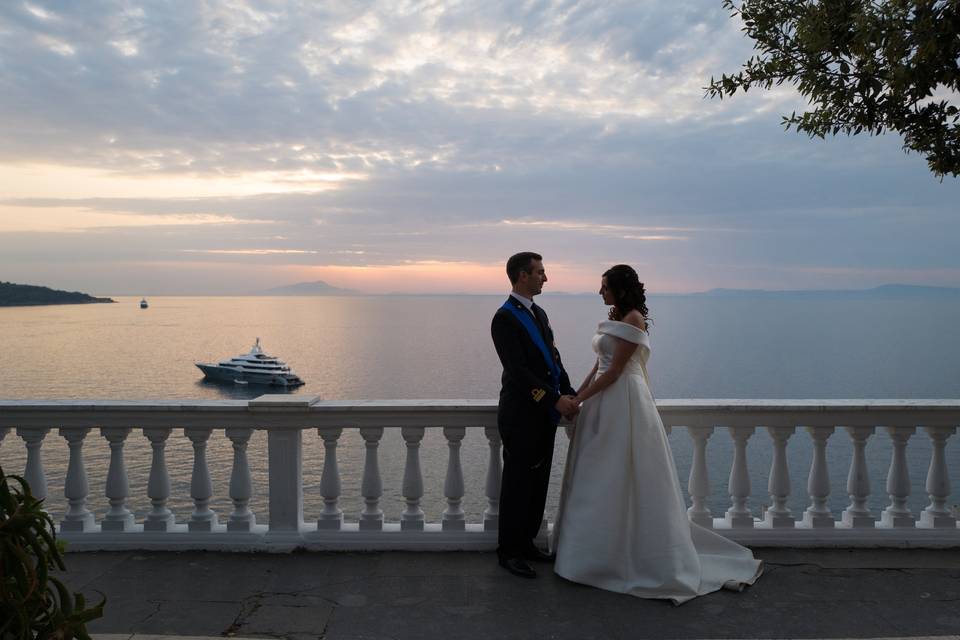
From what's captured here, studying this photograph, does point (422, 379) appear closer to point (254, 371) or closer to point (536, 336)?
point (254, 371)

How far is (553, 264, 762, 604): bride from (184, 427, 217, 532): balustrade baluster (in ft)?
8.13

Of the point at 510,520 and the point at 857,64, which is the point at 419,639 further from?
the point at 857,64

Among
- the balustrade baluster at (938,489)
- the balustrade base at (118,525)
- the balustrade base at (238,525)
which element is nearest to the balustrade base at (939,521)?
the balustrade baluster at (938,489)

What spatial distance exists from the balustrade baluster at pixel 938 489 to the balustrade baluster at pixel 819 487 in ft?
2.26

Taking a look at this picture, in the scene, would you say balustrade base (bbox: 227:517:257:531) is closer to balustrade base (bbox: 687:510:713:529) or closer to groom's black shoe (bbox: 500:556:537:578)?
groom's black shoe (bbox: 500:556:537:578)

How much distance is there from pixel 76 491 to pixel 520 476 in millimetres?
3185

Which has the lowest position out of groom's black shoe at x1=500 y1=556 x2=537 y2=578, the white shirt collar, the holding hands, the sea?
the sea

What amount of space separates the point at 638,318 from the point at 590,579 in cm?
165

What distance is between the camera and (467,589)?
4711 millimetres

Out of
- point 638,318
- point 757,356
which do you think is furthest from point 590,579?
point 757,356

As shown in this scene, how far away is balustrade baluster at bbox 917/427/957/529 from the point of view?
18.2 ft

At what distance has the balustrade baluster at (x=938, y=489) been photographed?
5.56 meters

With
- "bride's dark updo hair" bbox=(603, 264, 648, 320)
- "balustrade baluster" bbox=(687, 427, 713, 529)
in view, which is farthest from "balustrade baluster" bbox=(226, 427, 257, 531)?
"balustrade baluster" bbox=(687, 427, 713, 529)

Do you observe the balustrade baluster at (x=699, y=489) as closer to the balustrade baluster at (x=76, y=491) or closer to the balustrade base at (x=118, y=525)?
the balustrade base at (x=118, y=525)
